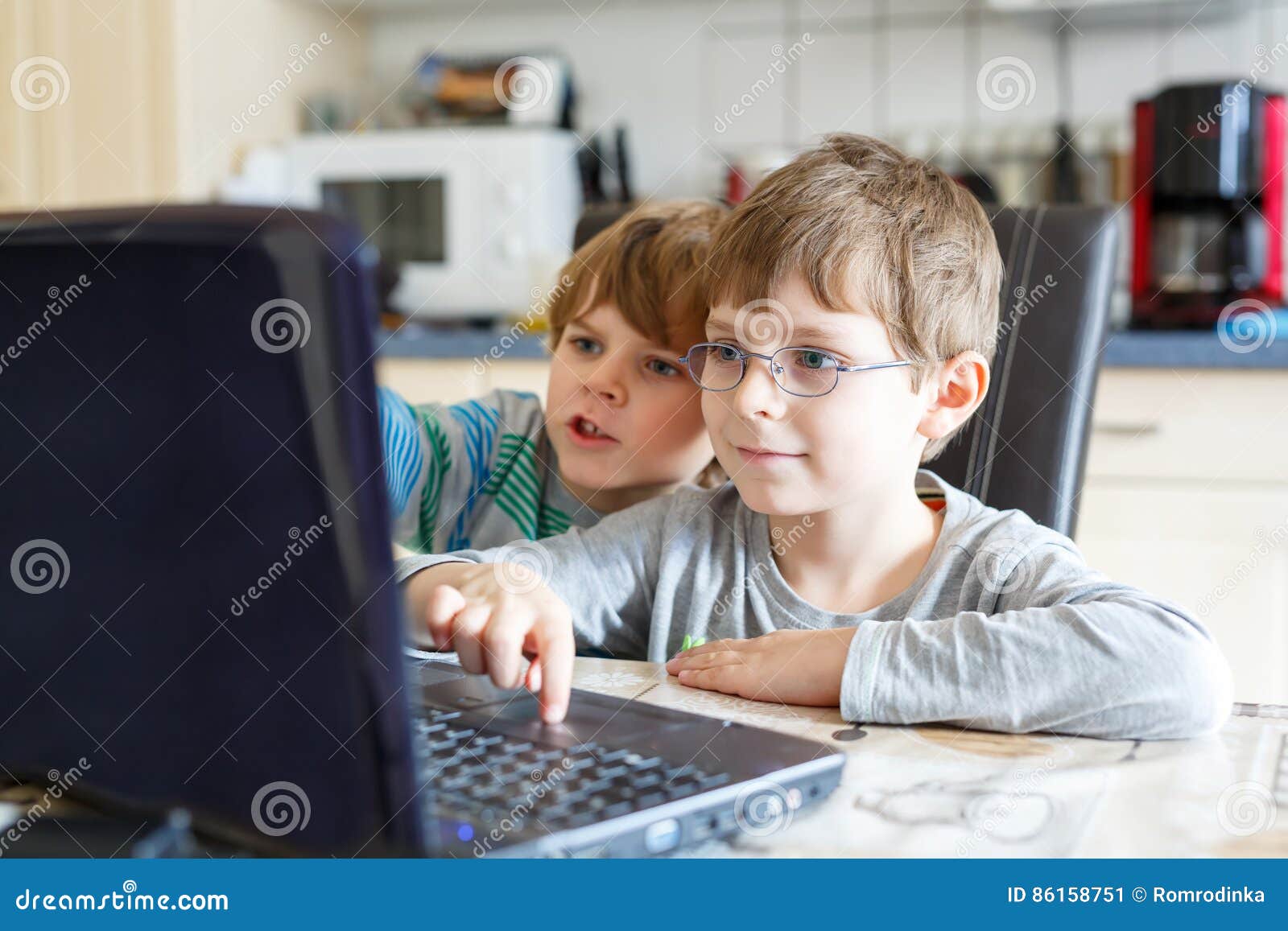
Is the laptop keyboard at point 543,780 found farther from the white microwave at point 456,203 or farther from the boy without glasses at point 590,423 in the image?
the white microwave at point 456,203

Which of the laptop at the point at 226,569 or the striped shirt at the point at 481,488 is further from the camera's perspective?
the striped shirt at the point at 481,488

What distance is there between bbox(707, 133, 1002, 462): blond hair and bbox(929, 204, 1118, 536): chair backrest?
0.47ft

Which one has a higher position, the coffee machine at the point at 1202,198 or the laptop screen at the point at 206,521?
the coffee machine at the point at 1202,198

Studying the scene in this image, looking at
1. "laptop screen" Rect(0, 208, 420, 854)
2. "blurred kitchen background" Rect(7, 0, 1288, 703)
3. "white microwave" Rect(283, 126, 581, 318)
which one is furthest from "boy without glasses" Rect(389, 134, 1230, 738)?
"white microwave" Rect(283, 126, 581, 318)

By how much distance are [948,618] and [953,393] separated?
247 millimetres

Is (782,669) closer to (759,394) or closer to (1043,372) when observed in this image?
(759,394)

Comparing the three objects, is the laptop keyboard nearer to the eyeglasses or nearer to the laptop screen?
the laptop screen

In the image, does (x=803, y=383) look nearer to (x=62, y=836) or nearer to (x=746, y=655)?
(x=746, y=655)

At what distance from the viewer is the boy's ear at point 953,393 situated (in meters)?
1.01

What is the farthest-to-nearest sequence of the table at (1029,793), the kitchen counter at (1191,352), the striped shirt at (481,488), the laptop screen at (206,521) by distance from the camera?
the kitchen counter at (1191,352) < the striped shirt at (481,488) < the table at (1029,793) < the laptop screen at (206,521)

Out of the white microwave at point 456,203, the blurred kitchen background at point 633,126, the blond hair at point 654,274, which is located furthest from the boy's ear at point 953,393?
the white microwave at point 456,203

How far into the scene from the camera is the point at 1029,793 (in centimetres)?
61

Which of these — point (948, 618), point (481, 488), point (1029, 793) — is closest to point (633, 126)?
point (481, 488)

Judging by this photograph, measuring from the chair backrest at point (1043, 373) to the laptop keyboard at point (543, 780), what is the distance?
65cm
